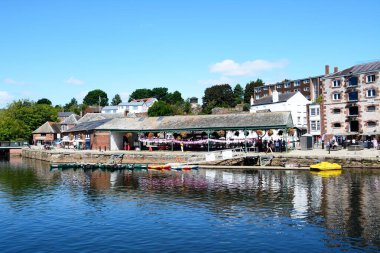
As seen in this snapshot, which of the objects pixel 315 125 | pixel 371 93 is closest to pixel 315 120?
pixel 315 125

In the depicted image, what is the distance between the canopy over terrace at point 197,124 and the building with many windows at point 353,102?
1809 cm

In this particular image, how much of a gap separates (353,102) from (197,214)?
51546mm

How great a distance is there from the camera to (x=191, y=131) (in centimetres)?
6156

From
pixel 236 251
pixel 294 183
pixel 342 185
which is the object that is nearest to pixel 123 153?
pixel 294 183

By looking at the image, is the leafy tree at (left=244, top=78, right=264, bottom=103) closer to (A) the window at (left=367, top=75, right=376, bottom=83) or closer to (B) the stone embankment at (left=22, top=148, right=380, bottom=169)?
(A) the window at (left=367, top=75, right=376, bottom=83)

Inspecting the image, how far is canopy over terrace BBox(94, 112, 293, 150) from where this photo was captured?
182 ft

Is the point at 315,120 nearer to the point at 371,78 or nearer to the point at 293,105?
the point at 371,78

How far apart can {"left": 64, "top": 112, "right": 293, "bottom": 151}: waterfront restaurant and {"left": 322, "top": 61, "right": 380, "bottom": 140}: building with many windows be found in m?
13.7

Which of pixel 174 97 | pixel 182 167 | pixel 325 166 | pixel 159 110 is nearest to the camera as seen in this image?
pixel 325 166

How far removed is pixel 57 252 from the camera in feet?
62.7

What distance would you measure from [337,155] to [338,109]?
22.9m

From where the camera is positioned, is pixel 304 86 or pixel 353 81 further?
pixel 304 86

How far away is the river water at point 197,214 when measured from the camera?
65.7ft

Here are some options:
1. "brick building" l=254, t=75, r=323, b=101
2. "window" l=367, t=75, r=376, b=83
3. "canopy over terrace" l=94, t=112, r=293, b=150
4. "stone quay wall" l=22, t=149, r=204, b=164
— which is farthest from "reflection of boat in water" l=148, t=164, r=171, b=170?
"brick building" l=254, t=75, r=323, b=101
